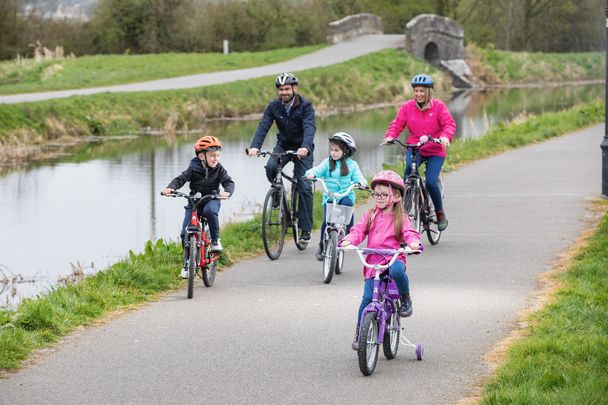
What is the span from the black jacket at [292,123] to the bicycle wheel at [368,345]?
5214 millimetres

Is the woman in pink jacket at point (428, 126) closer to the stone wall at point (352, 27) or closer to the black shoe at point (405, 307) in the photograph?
the black shoe at point (405, 307)

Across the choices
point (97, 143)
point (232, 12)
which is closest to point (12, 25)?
point (232, 12)

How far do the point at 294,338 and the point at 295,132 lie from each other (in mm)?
4547

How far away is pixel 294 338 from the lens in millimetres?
8844

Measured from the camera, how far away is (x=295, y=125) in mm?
12977

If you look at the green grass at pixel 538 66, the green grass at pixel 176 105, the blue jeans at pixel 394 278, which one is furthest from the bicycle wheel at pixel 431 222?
the green grass at pixel 538 66

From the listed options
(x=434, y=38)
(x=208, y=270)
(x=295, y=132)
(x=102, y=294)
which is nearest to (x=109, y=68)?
(x=434, y=38)

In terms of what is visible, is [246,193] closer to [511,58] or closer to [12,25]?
[12,25]

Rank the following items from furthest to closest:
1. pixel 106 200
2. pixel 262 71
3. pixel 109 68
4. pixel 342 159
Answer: pixel 262 71
pixel 109 68
pixel 106 200
pixel 342 159

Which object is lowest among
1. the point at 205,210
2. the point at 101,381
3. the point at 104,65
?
the point at 101,381

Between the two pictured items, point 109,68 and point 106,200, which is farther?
point 109,68

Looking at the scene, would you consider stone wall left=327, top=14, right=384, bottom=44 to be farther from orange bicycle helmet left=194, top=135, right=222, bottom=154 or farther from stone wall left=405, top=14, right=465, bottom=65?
orange bicycle helmet left=194, top=135, right=222, bottom=154

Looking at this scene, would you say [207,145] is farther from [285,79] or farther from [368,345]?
[368,345]

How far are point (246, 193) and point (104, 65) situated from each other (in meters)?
25.5
